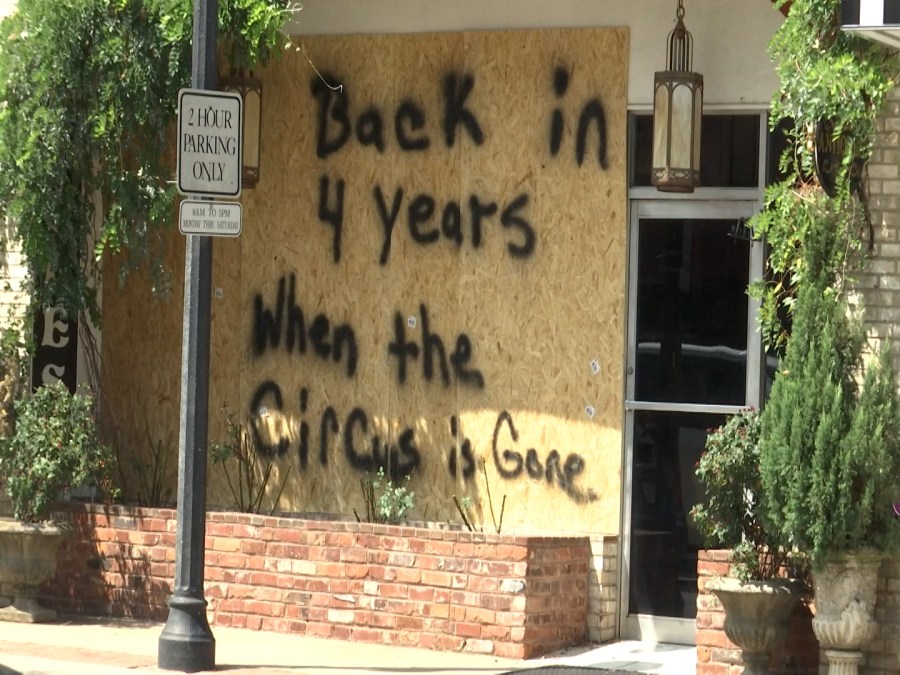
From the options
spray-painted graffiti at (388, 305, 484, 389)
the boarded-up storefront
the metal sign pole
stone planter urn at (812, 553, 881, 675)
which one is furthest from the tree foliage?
the metal sign pole

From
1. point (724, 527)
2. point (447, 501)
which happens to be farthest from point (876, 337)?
point (447, 501)

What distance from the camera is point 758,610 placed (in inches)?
364

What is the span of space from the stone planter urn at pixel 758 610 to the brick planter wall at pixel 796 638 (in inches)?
8.4

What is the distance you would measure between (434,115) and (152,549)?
3.67 metres

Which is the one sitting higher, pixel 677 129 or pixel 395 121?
pixel 395 121

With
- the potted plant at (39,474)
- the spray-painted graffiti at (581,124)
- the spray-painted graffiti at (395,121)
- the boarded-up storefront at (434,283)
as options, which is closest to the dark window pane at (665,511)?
the boarded-up storefront at (434,283)

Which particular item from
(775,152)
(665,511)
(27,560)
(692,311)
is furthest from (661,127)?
(27,560)

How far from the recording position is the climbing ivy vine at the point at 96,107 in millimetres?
11609

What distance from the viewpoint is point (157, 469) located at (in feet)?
41.7

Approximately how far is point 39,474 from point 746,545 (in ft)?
16.8

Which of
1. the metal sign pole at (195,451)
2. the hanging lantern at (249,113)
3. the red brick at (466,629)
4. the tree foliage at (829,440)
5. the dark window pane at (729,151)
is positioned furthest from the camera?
the hanging lantern at (249,113)

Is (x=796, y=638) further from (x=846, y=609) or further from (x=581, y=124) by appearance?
(x=581, y=124)

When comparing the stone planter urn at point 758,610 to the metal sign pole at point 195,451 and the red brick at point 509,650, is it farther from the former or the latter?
the metal sign pole at point 195,451

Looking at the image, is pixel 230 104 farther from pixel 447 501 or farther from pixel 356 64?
pixel 447 501
